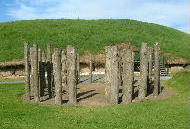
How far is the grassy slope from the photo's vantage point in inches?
1783

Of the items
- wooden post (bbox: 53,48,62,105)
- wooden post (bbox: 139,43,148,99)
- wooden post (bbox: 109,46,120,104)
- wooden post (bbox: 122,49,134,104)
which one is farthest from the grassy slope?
wooden post (bbox: 122,49,134,104)

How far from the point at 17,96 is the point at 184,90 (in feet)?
28.4

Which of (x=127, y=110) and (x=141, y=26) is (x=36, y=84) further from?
(x=141, y=26)

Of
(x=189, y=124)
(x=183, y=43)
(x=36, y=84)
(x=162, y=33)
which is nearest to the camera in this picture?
(x=189, y=124)

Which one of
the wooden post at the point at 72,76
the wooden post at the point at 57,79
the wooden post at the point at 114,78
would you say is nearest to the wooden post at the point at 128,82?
the wooden post at the point at 114,78

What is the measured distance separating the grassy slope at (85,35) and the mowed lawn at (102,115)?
24.2m

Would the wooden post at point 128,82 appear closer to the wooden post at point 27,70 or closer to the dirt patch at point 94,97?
the dirt patch at point 94,97

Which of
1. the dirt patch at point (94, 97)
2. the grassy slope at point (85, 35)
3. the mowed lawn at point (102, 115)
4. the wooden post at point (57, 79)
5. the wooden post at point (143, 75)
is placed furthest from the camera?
the grassy slope at point (85, 35)

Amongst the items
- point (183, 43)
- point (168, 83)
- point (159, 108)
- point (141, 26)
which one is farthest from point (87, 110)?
point (141, 26)

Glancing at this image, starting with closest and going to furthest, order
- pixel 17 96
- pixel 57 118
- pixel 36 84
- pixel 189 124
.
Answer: pixel 189 124
pixel 57 118
pixel 36 84
pixel 17 96

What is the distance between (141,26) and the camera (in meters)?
57.9

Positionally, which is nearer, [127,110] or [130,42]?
[127,110]

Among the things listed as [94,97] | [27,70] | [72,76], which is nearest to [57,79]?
[72,76]

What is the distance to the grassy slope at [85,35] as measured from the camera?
45.3m
